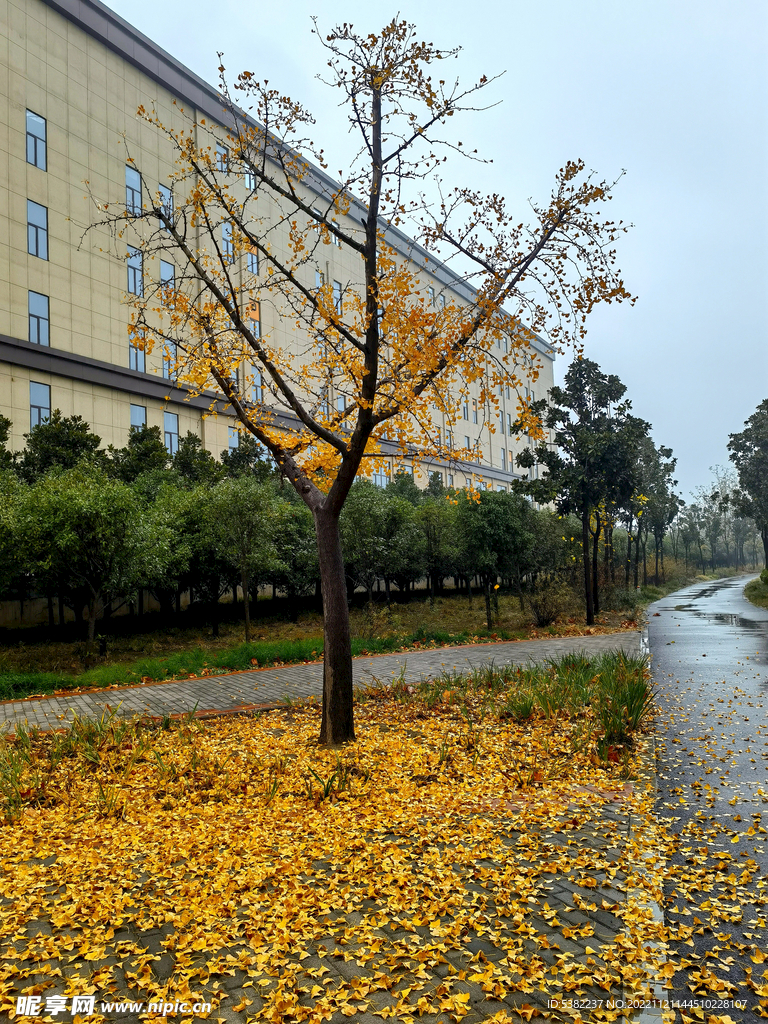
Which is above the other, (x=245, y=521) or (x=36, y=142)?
(x=36, y=142)

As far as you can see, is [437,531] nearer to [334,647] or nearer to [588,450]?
[588,450]

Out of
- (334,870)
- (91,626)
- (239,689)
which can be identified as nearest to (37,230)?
(91,626)

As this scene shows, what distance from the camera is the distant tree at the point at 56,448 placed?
23.3 metres

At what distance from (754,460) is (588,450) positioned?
801 inches

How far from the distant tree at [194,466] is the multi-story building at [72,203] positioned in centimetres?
251

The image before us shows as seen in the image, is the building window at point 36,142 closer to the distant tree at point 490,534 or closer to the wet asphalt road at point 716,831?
the distant tree at point 490,534

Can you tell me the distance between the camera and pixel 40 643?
22172 millimetres

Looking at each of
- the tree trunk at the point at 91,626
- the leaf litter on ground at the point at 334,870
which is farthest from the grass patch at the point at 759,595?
the leaf litter on ground at the point at 334,870

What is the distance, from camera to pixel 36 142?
2872 centimetres

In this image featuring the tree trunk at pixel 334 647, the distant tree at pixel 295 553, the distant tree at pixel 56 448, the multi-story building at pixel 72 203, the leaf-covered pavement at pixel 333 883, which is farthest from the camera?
the multi-story building at pixel 72 203

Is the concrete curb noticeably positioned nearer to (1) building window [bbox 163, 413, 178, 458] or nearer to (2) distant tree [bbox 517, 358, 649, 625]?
(2) distant tree [bbox 517, 358, 649, 625]

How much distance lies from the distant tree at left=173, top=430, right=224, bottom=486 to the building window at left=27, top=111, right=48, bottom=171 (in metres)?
13.0

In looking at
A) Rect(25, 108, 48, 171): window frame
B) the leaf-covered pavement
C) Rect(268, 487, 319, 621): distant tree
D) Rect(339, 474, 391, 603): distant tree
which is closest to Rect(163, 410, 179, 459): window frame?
Rect(268, 487, 319, 621): distant tree

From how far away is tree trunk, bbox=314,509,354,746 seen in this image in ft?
24.7
